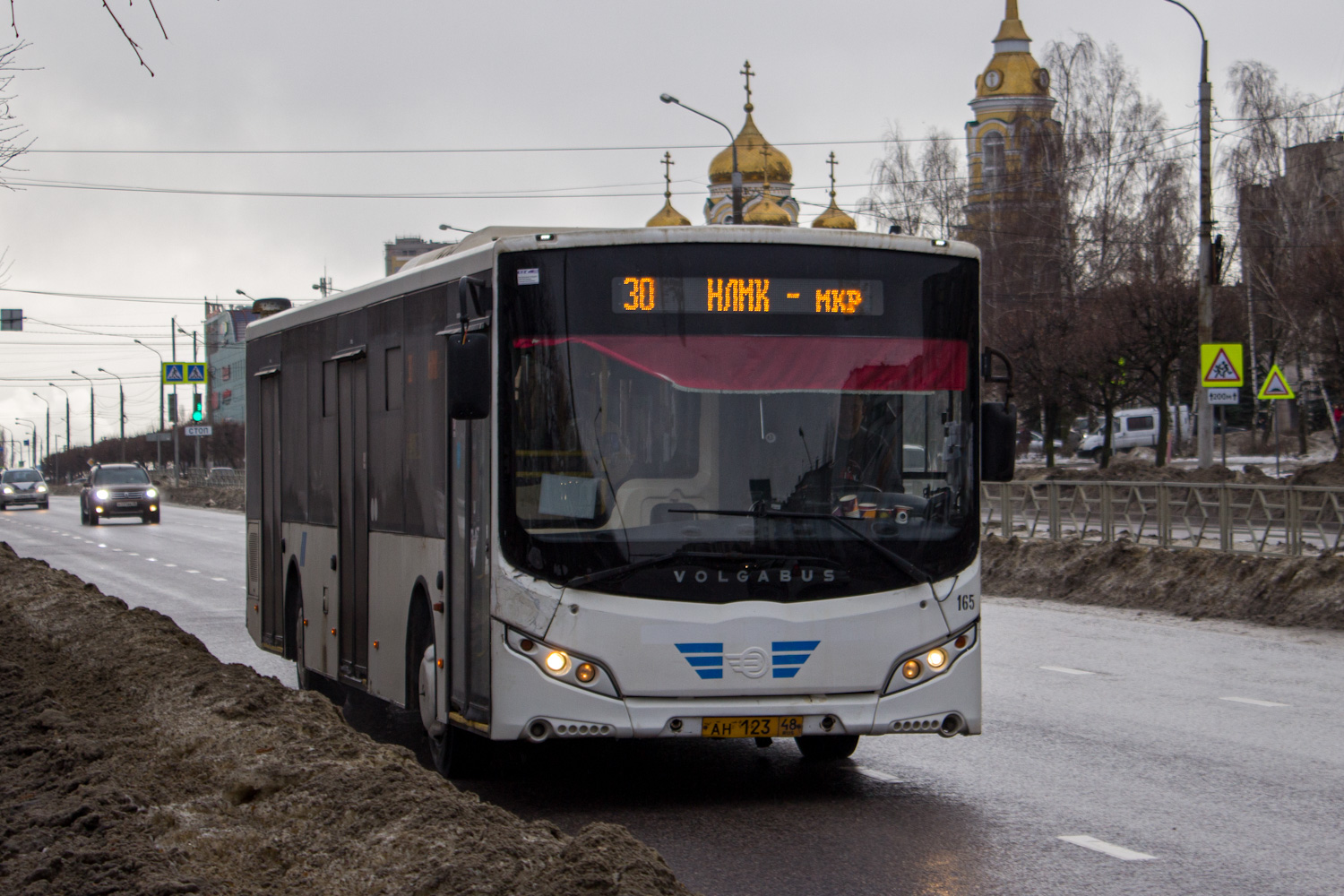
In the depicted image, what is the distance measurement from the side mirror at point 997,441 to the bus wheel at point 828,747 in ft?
5.61

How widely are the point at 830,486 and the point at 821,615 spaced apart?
58 cm

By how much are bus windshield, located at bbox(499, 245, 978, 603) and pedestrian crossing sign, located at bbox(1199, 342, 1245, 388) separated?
16.9 meters

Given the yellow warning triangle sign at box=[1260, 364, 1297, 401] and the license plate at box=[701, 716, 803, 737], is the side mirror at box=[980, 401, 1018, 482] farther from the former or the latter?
the yellow warning triangle sign at box=[1260, 364, 1297, 401]

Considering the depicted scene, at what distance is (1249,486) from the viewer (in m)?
17.4

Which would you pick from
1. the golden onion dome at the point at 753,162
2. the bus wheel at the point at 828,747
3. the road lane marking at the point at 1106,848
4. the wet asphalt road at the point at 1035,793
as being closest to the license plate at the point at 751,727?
the wet asphalt road at the point at 1035,793

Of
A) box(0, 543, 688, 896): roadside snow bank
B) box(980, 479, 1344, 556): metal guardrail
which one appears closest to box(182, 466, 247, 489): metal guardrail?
box(980, 479, 1344, 556): metal guardrail

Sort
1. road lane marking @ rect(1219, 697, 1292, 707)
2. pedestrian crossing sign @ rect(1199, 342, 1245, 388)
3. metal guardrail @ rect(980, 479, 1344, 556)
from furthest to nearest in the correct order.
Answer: pedestrian crossing sign @ rect(1199, 342, 1245, 388) → metal guardrail @ rect(980, 479, 1344, 556) → road lane marking @ rect(1219, 697, 1292, 707)

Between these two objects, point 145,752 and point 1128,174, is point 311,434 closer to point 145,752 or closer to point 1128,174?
point 145,752

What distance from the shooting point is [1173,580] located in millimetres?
18047

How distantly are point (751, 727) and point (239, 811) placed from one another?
2286mm

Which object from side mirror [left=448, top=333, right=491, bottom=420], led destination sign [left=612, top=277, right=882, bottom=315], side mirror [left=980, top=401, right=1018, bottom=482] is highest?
led destination sign [left=612, top=277, right=882, bottom=315]

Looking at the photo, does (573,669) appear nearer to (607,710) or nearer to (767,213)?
(607,710)

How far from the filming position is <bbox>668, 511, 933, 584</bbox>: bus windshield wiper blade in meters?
7.48

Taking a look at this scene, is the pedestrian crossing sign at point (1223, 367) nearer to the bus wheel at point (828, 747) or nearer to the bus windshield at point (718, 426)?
the bus wheel at point (828, 747)
